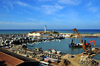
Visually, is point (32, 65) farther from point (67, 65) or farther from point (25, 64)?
point (67, 65)

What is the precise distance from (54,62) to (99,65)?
10252mm

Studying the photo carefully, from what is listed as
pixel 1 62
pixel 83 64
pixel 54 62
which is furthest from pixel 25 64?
pixel 83 64

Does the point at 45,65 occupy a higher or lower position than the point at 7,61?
lower

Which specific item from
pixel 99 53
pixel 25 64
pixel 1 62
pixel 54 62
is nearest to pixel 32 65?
pixel 25 64

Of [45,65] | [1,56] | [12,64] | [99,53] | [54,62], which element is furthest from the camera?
[99,53]

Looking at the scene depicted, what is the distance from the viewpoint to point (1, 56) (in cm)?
1639

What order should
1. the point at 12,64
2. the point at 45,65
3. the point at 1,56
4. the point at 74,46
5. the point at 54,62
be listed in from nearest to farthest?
the point at 12,64 → the point at 1,56 → the point at 45,65 → the point at 54,62 → the point at 74,46

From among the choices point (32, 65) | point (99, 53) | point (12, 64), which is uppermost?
point (12, 64)

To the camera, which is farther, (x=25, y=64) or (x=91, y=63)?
(x=91, y=63)

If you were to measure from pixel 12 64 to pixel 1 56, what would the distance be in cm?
Result: 370

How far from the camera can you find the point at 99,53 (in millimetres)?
34312

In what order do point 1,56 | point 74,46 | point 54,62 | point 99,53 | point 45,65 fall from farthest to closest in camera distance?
point 74,46 → point 99,53 → point 54,62 → point 45,65 → point 1,56

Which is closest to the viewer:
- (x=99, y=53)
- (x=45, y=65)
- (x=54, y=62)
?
(x=45, y=65)

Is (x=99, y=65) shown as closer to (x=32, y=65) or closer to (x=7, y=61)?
(x=32, y=65)
